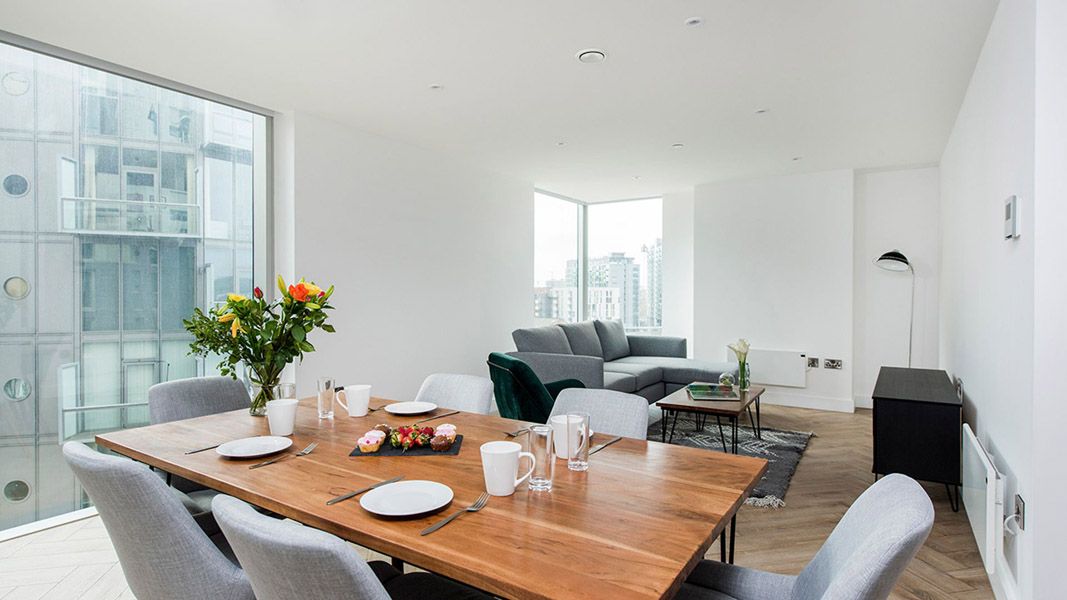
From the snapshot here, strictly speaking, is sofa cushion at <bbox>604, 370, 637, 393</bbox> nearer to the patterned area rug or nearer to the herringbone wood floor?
the patterned area rug

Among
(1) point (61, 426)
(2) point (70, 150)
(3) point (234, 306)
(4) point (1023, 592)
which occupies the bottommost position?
(4) point (1023, 592)

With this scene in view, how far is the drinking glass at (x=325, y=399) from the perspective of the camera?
212 centimetres

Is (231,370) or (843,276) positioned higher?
(843,276)

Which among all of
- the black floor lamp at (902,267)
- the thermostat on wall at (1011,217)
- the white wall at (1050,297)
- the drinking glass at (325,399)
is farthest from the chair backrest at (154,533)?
the black floor lamp at (902,267)

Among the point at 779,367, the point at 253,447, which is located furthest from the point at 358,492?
the point at 779,367

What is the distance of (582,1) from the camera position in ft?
7.80

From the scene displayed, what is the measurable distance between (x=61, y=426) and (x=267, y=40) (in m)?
2.29

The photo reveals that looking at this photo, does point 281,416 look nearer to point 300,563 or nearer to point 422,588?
point 422,588

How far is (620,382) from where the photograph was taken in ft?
16.1

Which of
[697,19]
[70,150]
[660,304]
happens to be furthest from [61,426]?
[660,304]

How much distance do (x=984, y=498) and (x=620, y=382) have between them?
2847mm

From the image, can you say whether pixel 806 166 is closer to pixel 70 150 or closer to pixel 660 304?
pixel 660 304

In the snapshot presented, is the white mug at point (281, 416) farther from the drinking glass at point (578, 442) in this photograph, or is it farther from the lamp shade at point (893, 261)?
the lamp shade at point (893, 261)

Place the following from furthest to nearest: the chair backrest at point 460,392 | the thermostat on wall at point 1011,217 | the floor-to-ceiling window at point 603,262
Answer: the floor-to-ceiling window at point 603,262 → the chair backrest at point 460,392 → the thermostat on wall at point 1011,217
